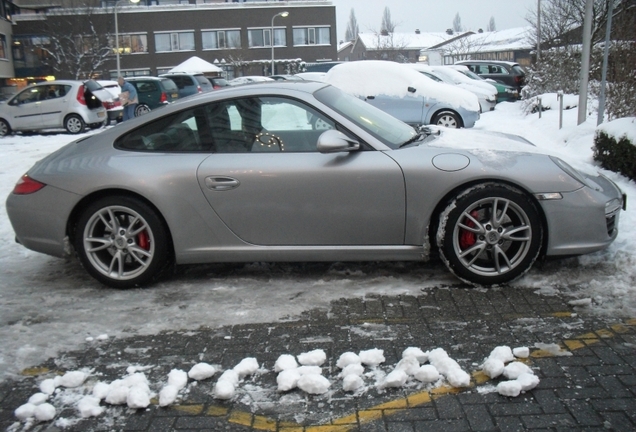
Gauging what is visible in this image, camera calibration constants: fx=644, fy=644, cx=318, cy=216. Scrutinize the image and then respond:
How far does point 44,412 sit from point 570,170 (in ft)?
12.3

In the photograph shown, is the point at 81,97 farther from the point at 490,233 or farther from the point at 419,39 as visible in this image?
the point at 419,39

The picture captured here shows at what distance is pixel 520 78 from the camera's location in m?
26.6

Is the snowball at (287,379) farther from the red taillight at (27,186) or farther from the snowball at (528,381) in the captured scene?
the red taillight at (27,186)

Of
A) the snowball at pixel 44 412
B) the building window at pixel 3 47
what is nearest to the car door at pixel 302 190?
the snowball at pixel 44 412

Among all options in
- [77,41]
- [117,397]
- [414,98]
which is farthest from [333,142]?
[77,41]

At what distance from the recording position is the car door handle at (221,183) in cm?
469

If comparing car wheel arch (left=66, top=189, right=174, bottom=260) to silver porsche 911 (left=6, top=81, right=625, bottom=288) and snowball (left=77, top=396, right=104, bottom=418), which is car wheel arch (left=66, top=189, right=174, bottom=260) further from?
snowball (left=77, top=396, right=104, bottom=418)

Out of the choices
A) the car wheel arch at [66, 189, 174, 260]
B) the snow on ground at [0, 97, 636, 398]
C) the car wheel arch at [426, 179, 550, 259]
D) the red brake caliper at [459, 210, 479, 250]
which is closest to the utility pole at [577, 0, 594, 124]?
the snow on ground at [0, 97, 636, 398]

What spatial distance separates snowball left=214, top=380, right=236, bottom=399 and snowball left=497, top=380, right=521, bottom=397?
1325mm

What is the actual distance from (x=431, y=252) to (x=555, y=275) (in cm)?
94

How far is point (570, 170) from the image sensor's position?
4.67 m

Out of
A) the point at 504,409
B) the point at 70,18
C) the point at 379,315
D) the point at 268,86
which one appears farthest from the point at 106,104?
the point at 70,18

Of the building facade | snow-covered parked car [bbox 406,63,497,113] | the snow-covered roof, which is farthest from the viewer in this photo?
Answer: the snow-covered roof

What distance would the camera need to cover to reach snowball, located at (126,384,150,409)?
3.15 m
